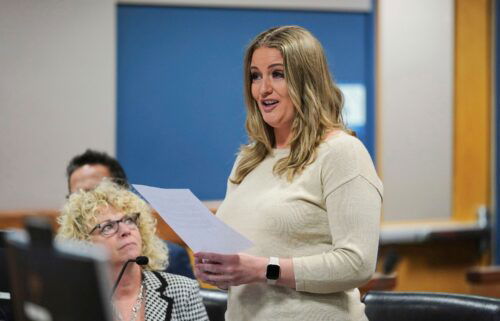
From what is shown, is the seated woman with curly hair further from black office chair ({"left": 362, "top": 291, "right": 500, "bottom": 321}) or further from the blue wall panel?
the blue wall panel

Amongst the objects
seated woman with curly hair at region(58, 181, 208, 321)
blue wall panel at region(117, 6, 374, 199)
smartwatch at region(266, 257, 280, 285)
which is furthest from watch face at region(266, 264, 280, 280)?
blue wall panel at region(117, 6, 374, 199)

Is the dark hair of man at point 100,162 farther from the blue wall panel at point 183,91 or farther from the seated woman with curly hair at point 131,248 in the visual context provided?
the blue wall panel at point 183,91

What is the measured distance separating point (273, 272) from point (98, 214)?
2.91 ft

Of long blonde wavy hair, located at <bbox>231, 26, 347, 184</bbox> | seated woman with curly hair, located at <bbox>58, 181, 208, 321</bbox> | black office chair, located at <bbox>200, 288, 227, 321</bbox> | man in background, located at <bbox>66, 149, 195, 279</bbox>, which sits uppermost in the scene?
long blonde wavy hair, located at <bbox>231, 26, 347, 184</bbox>

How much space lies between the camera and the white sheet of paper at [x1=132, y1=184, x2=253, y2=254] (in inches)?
69.1

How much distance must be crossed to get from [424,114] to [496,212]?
83 cm

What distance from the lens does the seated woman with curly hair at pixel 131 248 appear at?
7.95ft

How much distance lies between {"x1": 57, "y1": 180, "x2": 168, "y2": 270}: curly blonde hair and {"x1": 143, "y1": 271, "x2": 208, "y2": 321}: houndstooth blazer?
0.13m

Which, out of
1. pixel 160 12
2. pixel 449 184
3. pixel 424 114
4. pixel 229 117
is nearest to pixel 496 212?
pixel 449 184

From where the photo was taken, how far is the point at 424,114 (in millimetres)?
5418

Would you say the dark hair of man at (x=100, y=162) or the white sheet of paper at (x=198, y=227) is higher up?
the dark hair of man at (x=100, y=162)

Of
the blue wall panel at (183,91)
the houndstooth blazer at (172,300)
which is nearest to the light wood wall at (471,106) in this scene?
the blue wall panel at (183,91)

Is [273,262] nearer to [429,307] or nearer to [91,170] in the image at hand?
[429,307]

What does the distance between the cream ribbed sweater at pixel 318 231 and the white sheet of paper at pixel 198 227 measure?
5.2 inches
